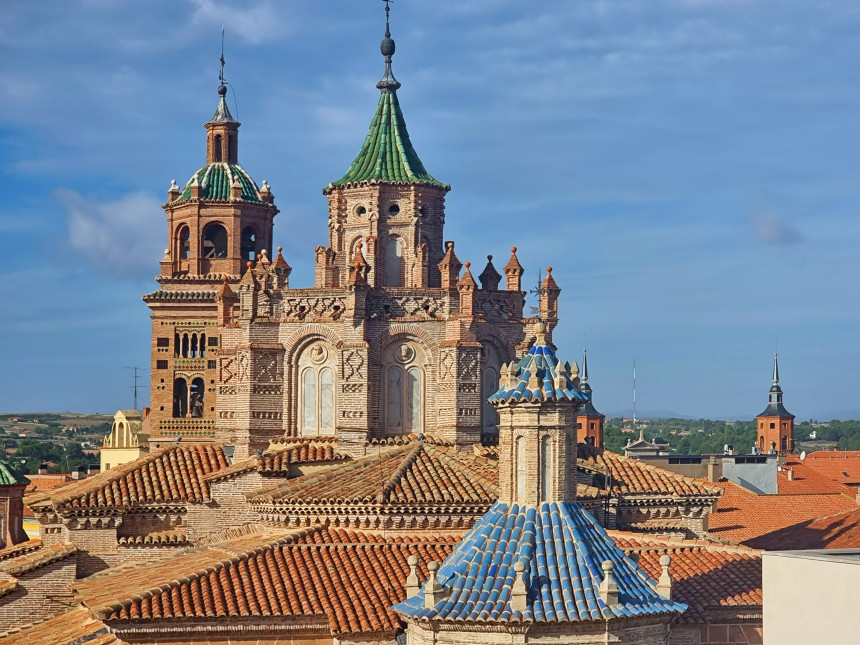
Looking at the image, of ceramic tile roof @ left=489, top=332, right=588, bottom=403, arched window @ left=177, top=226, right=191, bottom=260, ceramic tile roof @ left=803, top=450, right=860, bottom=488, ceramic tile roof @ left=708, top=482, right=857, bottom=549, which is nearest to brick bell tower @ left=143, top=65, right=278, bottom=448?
arched window @ left=177, top=226, right=191, bottom=260

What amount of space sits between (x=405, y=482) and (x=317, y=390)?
681cm

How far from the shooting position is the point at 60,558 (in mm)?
39375

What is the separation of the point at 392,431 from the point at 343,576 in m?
9.46

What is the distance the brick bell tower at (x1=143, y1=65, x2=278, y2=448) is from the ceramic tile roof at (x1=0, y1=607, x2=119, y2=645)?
22864mm

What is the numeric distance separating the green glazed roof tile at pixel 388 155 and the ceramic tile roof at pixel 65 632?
14.9m

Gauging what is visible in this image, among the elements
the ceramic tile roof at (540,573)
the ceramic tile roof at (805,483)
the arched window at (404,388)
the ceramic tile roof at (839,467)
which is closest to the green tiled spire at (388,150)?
the arched window at (404,388)

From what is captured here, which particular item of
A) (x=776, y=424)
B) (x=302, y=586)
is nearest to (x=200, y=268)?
(x=302, y=586)

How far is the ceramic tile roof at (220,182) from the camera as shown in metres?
59.8

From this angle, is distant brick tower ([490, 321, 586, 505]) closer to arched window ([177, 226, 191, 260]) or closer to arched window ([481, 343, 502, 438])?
arched window ([481, 343, 502, 438])

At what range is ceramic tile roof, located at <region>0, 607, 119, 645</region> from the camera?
103ft

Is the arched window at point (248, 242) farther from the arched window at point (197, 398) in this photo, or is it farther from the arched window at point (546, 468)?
the arched window at point (546, 468)

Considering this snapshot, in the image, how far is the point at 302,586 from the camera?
3117 centimetres

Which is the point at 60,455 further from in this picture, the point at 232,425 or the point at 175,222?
the point at 232,425

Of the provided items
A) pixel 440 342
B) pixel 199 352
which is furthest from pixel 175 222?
pixel 440 342
